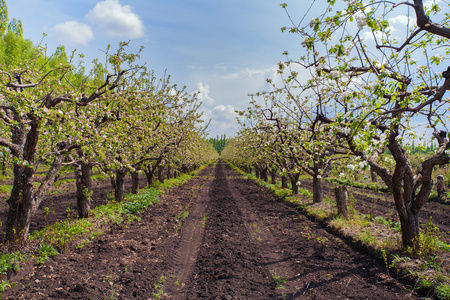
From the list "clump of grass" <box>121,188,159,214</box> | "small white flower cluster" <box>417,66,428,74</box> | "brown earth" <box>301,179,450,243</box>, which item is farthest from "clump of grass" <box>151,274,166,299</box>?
"brown earth" <box>301,179,450,243</box>

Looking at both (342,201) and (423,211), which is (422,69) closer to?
(342,201)

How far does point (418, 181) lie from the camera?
24.5 ft

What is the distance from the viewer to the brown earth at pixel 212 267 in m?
5.82

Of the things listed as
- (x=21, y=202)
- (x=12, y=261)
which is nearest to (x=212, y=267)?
(x=12, y=261)

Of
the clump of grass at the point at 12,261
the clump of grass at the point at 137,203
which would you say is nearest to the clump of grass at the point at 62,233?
the clump of grass at the point at 12,261

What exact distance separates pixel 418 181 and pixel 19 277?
9975 millimetres

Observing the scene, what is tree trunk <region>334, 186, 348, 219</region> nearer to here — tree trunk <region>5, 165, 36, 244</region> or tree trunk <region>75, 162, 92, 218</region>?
tree trunk <region>75, 162, 92, 218</region>

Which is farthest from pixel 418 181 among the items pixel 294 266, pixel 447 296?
pixel 294 266

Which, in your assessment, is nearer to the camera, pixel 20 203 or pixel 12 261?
pixel 12 261

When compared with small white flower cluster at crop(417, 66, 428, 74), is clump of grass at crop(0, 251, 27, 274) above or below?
below

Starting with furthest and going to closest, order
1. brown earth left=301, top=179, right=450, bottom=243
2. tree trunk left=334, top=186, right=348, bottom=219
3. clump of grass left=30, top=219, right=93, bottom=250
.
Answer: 1. brown earth left=301, top=179, right=450, bottom=243
2. tree trunk left=334, top=186, right=348, bottom=219
3. clump of grass left=30, top=219, right=93, bottom=250

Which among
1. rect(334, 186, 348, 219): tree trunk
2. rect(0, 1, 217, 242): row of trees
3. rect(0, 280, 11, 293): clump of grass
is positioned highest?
rect(0, 1, 217, 242): row of trees

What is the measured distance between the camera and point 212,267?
23.9ft

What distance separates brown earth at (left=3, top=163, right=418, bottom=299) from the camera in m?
5.82
